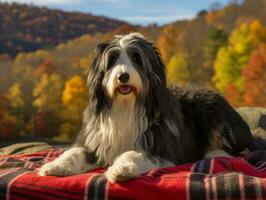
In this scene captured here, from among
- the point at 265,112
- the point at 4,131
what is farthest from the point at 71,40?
the point at 265,112

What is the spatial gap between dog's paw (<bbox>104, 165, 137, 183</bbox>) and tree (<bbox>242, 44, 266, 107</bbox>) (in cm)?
2739

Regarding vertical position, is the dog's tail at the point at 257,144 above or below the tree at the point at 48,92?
above

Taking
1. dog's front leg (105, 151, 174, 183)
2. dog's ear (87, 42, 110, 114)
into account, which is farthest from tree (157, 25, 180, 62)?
dog's front leg (105, 151, 174, 183)

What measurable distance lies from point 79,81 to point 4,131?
1195 cm

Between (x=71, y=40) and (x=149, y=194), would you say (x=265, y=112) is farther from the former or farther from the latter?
(x=71, y=40)

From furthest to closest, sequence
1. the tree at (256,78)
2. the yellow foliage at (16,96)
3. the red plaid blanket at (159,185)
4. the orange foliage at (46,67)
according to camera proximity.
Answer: the orange foliage at (46,67) < the yellow foliage at (16,96) < the tree at (256,78) < the red plaid blanket at (159,185)

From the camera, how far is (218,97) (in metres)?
5.61

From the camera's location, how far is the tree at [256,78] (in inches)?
1275

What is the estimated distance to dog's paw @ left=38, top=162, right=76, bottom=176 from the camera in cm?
414

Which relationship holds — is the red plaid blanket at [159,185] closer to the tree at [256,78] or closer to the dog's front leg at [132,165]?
the dog's front leg at [132,165]

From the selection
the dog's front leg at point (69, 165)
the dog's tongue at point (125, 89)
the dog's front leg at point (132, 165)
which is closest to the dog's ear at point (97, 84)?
the dog's tongue at point (125, 89)

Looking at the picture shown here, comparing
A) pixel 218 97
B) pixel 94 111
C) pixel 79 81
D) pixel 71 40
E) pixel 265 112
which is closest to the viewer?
pixel 94 111

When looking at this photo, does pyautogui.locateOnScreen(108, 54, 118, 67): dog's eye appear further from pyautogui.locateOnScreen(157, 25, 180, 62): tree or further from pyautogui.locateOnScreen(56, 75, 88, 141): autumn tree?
pyautogui.locateOnScreen(157, 25, 180, 62): tree

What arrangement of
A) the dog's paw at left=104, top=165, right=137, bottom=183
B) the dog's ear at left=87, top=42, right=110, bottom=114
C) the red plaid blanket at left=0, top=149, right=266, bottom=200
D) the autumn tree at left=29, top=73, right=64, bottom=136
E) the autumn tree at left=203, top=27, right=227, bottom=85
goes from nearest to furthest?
the red plaid blanket at left=0, top=149, right=266, bottom=200, the dog's paw at left=104, top=165, right=137, bottom=183, the dog's ear at left=87, top=42, right=110, bottom=114, the autumn tree at left=29, top=73, right=64, bottom=136, the autumn tree at left=203, top=27, right=227, bottom=85
